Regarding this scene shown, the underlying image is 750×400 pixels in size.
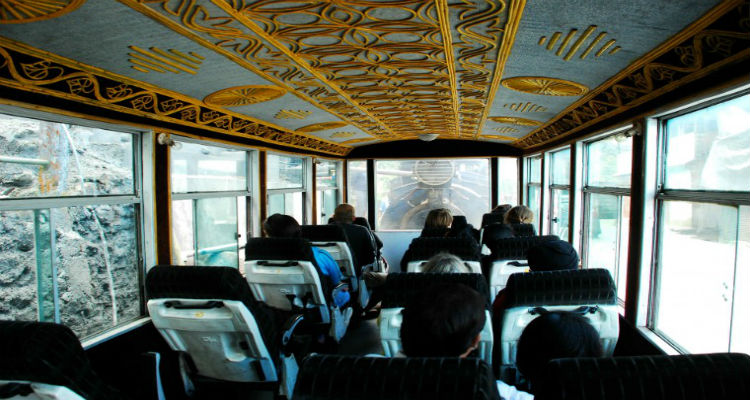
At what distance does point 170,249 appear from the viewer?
3629 millimetres

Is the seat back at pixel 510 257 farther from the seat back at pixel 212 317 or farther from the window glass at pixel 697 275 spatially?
the seat back at pixel 212 317

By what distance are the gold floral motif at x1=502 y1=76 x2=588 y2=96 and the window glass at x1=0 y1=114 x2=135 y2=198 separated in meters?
2.86

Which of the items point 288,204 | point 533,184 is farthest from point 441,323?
point 533,184

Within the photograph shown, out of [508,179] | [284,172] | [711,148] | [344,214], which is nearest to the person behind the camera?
[711,148]

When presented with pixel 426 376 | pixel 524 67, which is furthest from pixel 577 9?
pixel 426 376

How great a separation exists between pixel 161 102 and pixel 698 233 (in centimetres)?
367

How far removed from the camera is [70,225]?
2.79 meters

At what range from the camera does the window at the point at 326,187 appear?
7.81m

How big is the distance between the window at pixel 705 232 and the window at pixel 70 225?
3.73 metres

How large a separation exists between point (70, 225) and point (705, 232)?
3.87 m

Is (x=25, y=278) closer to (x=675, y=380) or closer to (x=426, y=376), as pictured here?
(x=426, y=376)

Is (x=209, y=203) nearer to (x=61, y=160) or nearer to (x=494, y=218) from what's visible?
(x=61, y=160)

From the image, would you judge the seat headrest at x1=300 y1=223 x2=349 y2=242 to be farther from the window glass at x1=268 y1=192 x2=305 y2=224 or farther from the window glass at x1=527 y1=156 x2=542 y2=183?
the window glass at x1=527 y1=156 x2=542 y2=183

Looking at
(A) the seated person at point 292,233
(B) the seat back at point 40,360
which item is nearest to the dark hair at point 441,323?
(B) the seat back at point 40,360
